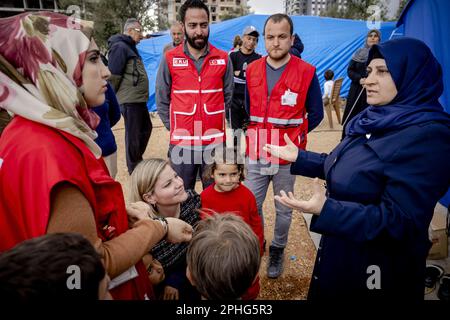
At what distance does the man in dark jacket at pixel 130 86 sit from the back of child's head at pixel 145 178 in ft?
10.2

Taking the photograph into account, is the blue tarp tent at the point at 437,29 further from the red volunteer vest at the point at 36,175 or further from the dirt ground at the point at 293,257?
the red volunteer vest at the point at 36,175

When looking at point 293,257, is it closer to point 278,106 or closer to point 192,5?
point 278,106

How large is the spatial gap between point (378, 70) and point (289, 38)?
127 centimetres

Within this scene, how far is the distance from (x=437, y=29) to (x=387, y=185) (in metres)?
3.34

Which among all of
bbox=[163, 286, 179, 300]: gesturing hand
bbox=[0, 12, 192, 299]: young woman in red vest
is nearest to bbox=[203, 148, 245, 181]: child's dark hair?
bbox=[163, 286, 179, 300]: gesturing hand


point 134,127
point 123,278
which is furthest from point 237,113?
point 123,278

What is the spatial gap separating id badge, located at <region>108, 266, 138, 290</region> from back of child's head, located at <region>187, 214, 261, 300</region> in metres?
0.27

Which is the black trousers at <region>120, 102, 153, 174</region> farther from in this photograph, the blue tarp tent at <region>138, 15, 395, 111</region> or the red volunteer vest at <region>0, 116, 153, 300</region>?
the blue tarp tent at <region>138, 15, 395, 111</region>

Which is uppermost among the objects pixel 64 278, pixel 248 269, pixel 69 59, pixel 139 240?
pixel 69 59

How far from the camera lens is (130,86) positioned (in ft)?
15.5

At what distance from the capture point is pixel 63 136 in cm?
104

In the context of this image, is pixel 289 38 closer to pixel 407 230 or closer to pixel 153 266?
pixel 407 230

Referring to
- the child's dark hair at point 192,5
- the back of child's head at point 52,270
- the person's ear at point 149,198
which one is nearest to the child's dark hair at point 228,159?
the person's ear at point 149,198
